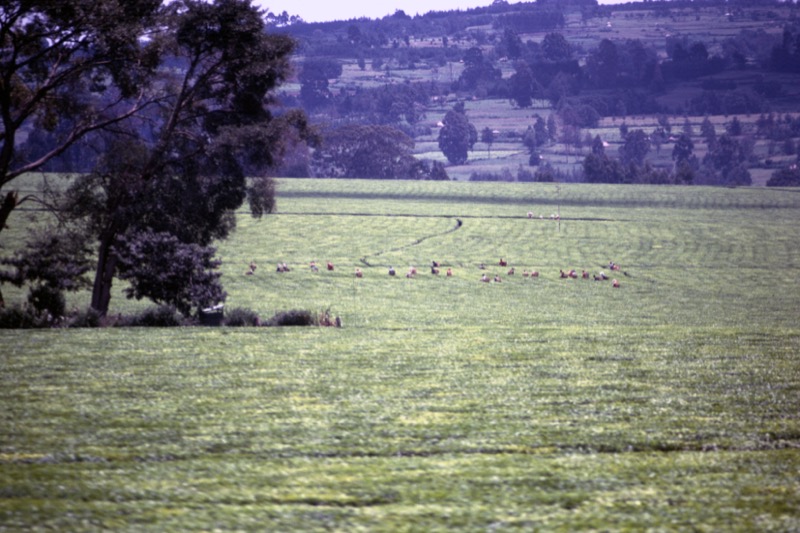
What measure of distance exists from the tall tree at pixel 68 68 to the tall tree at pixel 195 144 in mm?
953

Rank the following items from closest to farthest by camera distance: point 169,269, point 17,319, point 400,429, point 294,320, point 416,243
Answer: point 400,429, point 17,319, point 294,320, point 169,269, point 416,243

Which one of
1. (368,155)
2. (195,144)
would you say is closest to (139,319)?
(195,144)

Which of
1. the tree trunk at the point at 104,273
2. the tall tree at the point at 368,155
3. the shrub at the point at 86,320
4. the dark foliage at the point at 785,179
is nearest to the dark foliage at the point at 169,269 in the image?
the tree trunk at the point at 104,273

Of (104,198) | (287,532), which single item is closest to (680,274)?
(104,198)

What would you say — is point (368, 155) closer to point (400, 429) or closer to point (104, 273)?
point (104, 273)

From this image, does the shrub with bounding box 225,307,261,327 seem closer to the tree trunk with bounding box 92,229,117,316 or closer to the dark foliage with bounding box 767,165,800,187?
the tree trunk with bounding box 92,229,117,316

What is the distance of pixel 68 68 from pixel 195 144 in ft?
15.8

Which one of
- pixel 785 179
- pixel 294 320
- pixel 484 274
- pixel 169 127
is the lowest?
pixel 484 274

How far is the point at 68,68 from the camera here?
95.3 feet

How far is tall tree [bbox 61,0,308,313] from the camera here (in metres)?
29.1

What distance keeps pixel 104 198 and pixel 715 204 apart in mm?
97411

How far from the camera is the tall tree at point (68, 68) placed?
25.4 meters

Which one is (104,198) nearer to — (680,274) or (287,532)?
(287,532)

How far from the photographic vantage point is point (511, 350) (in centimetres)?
1791
